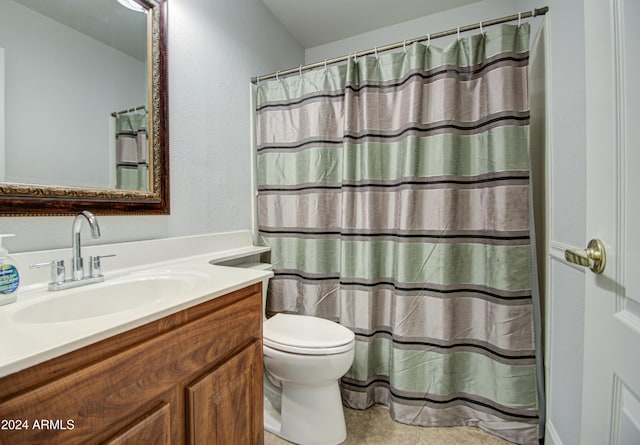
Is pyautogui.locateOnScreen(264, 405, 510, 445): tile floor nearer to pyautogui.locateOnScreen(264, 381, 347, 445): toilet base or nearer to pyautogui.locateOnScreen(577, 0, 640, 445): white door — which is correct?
pyautogui.locateOnScreen(264, 381, 347, 445): toilet base

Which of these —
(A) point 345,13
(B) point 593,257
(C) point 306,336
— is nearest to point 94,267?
(C) point 306,336

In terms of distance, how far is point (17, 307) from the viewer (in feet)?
2.19

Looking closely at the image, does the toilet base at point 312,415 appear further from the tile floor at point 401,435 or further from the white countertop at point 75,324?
the white countertop at point 75,324

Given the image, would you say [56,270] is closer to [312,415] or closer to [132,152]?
[132,152]

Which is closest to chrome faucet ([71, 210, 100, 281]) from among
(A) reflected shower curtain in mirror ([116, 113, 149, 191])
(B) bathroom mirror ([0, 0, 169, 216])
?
(B) bathroom mirror ([0, 0, 169, 216])

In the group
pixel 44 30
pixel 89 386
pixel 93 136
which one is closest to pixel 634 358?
pixel 89 386

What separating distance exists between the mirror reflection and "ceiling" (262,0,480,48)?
1.14 m

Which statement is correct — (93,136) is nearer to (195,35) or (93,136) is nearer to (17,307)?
(17,307)

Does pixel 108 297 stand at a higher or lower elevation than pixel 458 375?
higher

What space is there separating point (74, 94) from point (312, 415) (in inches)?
63.0

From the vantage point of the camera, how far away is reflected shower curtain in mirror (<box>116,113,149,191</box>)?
3.62ft

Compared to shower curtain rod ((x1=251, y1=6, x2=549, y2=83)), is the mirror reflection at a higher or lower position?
lower

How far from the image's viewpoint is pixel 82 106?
99 centimetres

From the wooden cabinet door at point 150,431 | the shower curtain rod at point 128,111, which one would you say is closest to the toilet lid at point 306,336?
the wooden cabinet door at point 150,431
